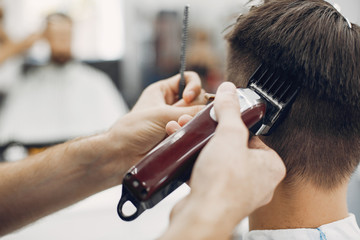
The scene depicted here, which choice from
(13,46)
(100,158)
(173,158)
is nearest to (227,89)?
(173,158)

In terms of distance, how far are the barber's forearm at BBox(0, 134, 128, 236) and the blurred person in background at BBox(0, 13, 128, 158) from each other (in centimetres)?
167

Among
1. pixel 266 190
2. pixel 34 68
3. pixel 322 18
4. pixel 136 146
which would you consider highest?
pixel 322 18

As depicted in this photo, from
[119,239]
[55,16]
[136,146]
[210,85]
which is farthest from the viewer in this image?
[210,85]

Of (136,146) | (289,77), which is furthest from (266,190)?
(136,146)

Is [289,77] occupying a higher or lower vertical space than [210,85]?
higher

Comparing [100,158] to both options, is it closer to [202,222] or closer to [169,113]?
[169,113]

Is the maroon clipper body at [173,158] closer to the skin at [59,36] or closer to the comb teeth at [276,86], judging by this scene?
the comb teeth at [276,86]

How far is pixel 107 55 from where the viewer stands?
355cm

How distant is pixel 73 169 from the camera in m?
1.06

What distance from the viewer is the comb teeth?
0.67 metres

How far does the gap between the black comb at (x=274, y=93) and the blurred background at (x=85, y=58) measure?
1.63 meters

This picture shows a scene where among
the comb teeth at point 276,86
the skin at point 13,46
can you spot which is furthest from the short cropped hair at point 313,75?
the skin at point 13,46

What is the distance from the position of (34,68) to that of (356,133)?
113 inches

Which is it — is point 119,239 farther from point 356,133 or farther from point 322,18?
point 322,18
